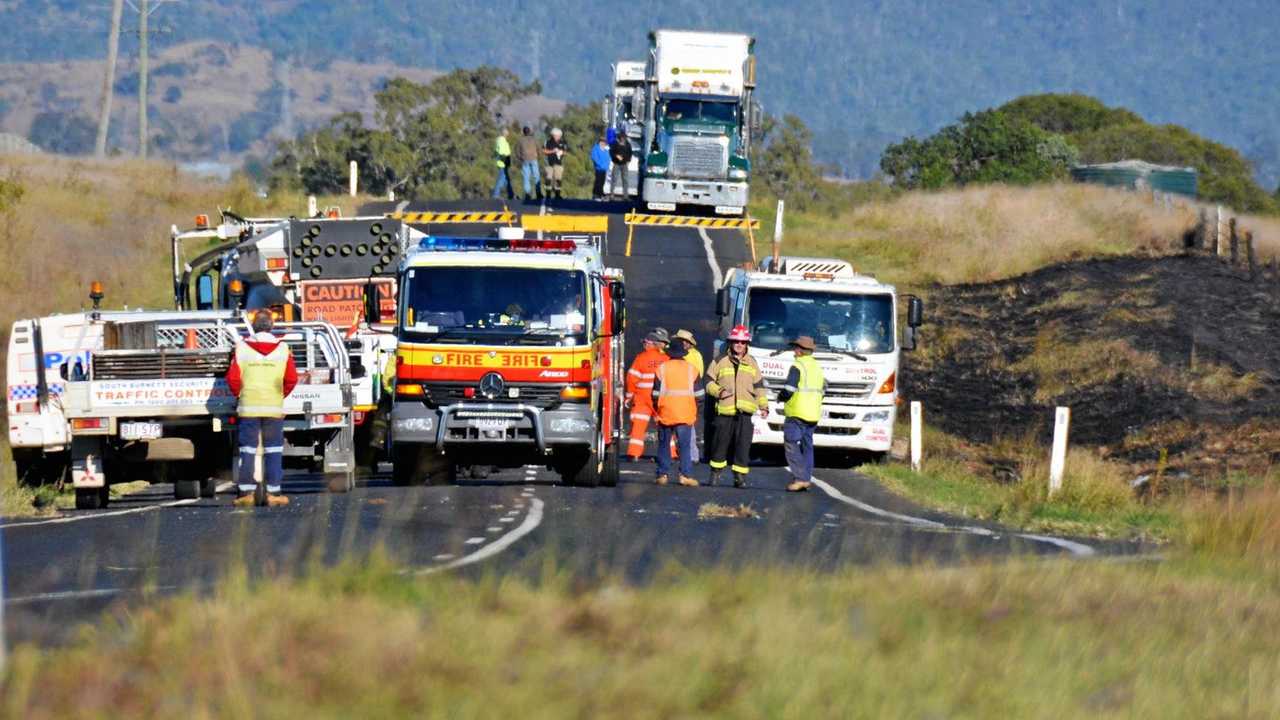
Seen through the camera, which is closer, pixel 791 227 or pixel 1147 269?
pixel 1147 269

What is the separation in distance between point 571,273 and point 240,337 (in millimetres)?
3447

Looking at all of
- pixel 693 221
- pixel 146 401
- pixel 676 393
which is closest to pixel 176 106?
pixel 693 221

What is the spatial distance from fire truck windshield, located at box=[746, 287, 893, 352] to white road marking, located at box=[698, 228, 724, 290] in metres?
15.7

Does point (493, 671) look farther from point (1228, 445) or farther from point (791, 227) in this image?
point (791, 227)

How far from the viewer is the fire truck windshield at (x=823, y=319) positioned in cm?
2578

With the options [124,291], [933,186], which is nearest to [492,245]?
[124,291]

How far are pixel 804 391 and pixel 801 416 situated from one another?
0.28 m

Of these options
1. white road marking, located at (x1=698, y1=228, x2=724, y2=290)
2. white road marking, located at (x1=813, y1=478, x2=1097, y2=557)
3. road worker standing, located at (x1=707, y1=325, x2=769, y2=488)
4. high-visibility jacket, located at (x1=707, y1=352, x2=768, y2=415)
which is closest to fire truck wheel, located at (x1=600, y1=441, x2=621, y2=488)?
road worker standing, located at (x1=707, y1=325, x2=769, y2=488)

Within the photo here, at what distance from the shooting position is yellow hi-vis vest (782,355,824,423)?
21.5 m

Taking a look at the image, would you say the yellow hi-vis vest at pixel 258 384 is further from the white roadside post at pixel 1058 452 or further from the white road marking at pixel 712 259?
the white road marking at pixel 712 259

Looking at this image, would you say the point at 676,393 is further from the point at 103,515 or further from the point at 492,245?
the point at 103,515

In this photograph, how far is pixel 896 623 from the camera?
9398 millimetres

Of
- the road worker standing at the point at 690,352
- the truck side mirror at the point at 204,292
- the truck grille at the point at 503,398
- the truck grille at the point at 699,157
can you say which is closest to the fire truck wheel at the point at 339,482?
the truck grille at the point at 503,398

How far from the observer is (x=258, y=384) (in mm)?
17953
